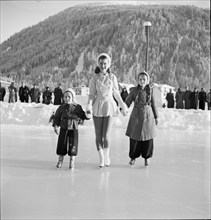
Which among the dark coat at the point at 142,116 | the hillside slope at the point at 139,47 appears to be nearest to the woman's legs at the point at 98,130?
the dark coat at the point at 142,116

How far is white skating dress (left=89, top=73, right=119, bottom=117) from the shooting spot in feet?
7.27

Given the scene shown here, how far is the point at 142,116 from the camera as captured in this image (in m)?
2.60

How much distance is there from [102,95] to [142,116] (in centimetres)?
49

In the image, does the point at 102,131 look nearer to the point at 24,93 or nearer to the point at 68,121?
the point at 68,121

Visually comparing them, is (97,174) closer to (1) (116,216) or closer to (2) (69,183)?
(2) (69,183)

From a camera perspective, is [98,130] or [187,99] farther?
[187,99]

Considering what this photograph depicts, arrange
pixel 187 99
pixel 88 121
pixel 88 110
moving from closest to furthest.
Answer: pixel 88 110 → pixel 88 121 → pixel 187 99

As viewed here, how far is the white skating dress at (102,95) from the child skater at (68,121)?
11 centimetres

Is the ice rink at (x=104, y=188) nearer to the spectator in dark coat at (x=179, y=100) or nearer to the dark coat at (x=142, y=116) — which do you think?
the dark coat at (x=142, y=116)

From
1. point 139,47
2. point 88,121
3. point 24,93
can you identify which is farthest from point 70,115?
point 139,47

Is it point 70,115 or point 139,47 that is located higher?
point 139,47

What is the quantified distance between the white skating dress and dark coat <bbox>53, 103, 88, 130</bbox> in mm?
136

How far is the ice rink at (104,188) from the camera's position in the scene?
149 cm

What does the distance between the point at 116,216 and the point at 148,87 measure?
1291 millimetres
